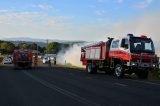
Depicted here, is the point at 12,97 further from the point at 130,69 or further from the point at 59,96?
the point at 130,69

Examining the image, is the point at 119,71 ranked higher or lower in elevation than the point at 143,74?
higher

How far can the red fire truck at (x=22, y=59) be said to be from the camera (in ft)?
175

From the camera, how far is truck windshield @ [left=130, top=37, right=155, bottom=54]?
1123 inches

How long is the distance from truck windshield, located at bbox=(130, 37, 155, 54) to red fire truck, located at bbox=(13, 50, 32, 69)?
26859 millimetres

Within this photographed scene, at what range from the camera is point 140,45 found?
28781 mm

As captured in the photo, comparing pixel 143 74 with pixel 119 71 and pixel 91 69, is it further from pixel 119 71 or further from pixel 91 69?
pixel 91 69

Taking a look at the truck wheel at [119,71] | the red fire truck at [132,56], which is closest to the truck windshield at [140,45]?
the red fire truck at [132,56]

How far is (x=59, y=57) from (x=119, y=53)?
75020mm

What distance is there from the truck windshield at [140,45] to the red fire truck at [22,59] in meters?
26.9

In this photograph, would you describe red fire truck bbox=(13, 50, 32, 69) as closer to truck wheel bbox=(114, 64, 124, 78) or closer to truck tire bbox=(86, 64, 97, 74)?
truck tire bbox=(86, 64, 97, 74)

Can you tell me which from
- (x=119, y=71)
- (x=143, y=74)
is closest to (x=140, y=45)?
(x=119, y=71)

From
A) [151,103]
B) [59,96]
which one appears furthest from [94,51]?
[151,103]

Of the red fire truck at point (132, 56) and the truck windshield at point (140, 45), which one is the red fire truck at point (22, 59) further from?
the truck windshield at point (140, 45)

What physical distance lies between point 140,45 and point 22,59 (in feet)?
89.2
